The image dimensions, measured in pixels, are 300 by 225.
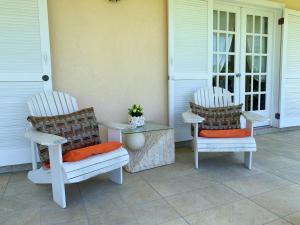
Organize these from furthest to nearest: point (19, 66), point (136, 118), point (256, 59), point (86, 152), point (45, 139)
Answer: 1. point (256, 59)
2. point (136, 118)
3. point (19, 66)
4. point (86, 152)
5. point (45, 139)

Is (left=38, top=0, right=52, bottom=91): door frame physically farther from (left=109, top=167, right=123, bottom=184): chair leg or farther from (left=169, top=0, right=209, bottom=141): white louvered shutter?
(left=169, top=0, right=209, bottom=141): white louvered shutter

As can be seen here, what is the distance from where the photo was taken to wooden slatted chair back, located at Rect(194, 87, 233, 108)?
3.29 metres

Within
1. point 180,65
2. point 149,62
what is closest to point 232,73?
point 180,65

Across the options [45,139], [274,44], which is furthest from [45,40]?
[274,44]

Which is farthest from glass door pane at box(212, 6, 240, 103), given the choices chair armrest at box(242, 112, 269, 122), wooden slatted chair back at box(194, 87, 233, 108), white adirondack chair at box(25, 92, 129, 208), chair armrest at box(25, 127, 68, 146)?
chair armrest at box(25, 127, 68, 146)

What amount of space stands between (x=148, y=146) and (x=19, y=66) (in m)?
1.59

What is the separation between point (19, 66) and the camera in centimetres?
260

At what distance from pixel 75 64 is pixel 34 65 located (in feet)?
1.44

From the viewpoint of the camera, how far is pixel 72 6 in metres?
2.82

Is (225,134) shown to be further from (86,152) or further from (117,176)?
(86,152)

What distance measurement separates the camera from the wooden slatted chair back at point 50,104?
95.6 inches

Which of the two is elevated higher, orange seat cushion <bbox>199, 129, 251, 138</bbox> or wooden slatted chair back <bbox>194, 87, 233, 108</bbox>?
wooden slatted chair back <bbox>194, 87, 233, 108</bbox>

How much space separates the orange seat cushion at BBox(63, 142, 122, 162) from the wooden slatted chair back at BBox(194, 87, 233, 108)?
1.45 m

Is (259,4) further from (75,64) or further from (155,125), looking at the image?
(75,64)
